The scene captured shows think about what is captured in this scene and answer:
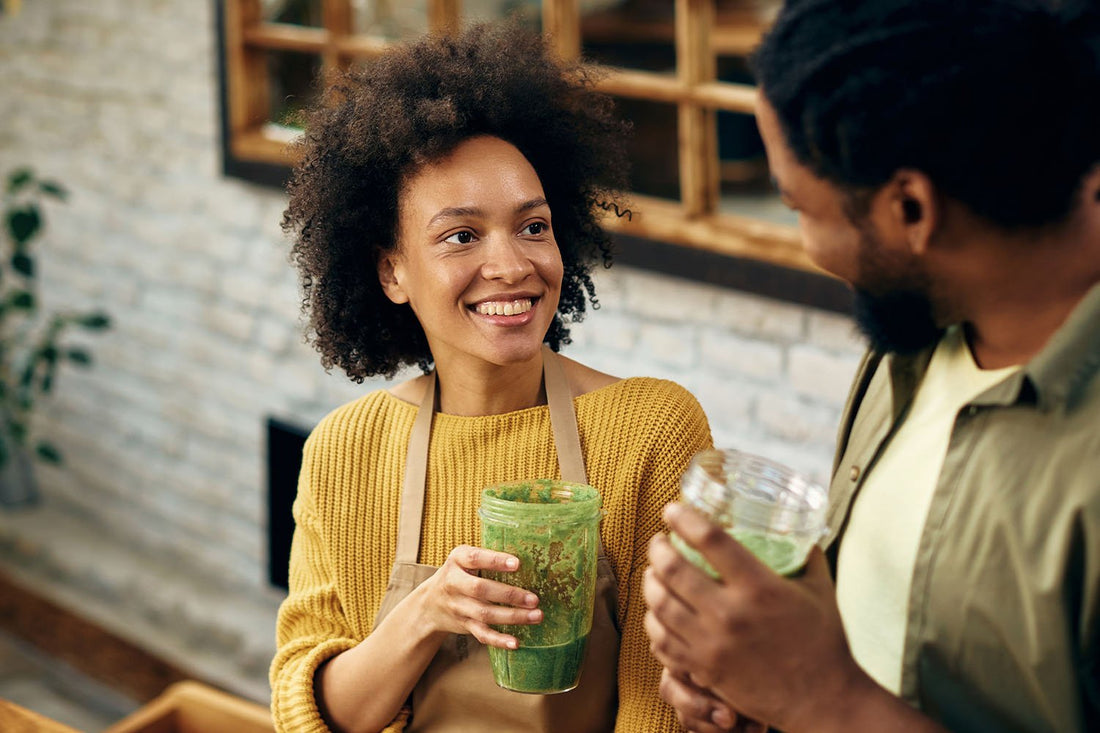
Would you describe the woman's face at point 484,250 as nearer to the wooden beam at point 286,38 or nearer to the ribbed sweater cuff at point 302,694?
the ribbed sweater cuff at point 302,694

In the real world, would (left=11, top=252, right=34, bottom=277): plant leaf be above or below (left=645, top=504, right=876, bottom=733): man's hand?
below

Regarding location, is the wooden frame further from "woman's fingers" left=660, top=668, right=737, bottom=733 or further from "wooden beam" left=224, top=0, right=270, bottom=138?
"woman's fingers" left=660, top=668, right=737, bottom=733

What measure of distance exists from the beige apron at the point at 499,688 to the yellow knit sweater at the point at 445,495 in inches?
0.7

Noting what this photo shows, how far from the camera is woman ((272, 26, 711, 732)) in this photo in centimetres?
146

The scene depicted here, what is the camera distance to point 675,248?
284 cm

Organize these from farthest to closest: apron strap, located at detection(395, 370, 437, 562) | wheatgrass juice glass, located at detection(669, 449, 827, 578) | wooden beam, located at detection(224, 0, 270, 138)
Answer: wooden beam, located at detection(224, 0, 270, 138) < apron strap, located at detection(395, 370, 437, 562) < wheatgrass juice glass, located at detection(669, 449, 827, 578)

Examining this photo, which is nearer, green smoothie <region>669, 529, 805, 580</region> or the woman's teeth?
green smoothie <region>669, 529, 805, 580</region>

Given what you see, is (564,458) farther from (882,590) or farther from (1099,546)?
(1099,546)

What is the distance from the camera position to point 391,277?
1609mm

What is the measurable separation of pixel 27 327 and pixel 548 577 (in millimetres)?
4167

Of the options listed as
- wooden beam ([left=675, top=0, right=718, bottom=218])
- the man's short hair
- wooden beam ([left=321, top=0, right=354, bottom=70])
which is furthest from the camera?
wooden beam ([left=321, top=0, right=354, bottom=70])

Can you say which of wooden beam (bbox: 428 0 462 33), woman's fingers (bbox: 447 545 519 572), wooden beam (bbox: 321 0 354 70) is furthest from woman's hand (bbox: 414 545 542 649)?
wooden beam (bbox: 321 0 354 70)

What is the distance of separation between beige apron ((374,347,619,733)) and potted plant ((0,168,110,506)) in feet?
10.1

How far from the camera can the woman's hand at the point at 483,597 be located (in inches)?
48.7
